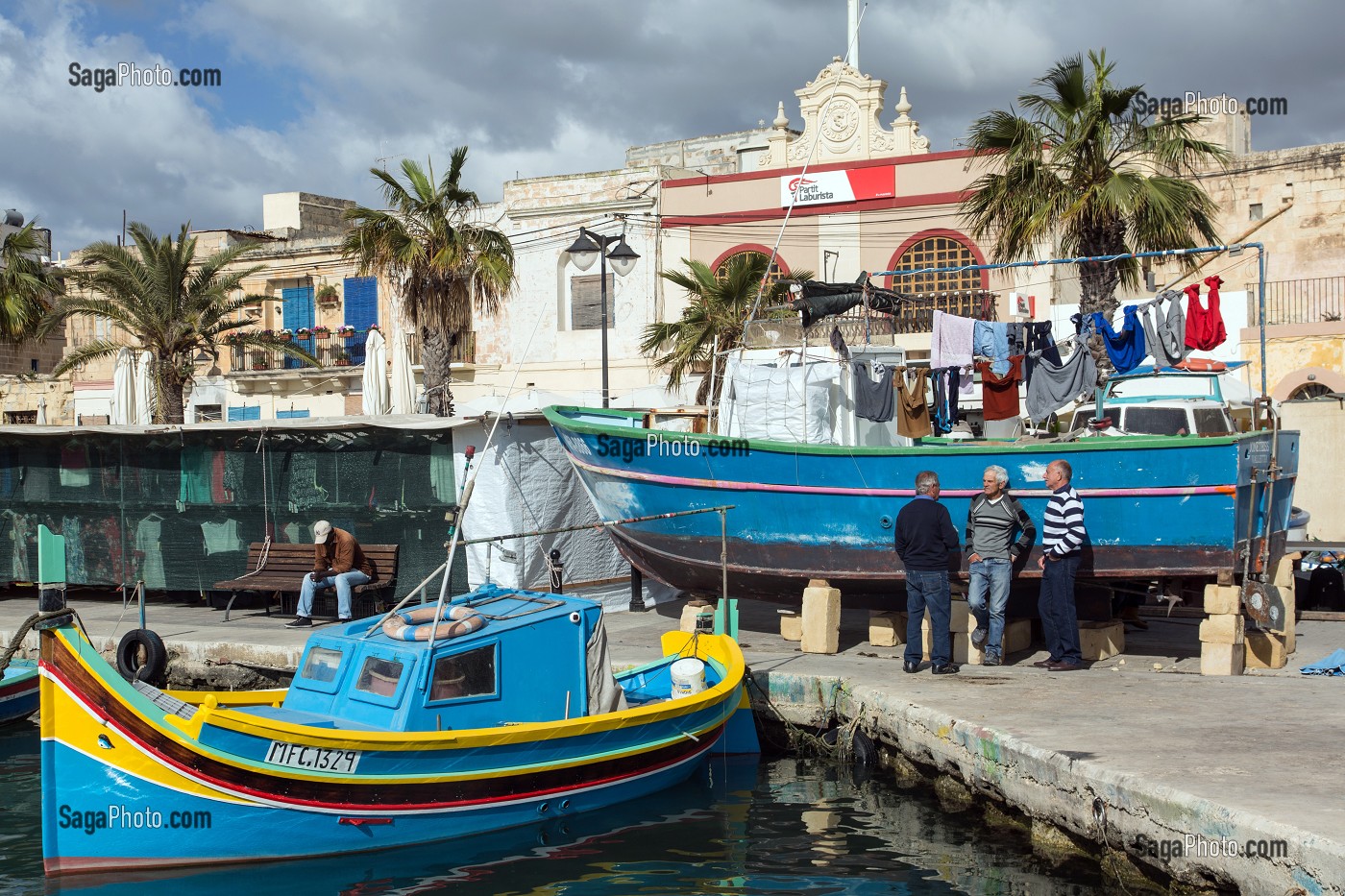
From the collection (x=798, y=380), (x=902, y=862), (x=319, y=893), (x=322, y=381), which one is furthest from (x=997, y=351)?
(x=322, y=381)

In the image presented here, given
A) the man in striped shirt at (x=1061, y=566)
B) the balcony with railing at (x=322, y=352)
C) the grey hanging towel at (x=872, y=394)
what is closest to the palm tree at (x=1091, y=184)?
the grey hanging towel at (x=872, y=394)

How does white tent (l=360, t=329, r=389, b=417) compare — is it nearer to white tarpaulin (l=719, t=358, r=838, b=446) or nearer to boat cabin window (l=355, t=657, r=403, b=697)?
white tarpaulin (l=719, t=358, r=838, b=446)

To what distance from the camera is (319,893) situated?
8445 millimetres

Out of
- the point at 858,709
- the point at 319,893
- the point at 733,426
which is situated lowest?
the point at 319,893

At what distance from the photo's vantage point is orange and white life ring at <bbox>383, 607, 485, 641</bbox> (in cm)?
923

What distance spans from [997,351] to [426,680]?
7.57 m

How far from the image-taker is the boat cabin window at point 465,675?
30.0 ft

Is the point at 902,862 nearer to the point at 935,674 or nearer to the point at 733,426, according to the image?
the point at 935,674

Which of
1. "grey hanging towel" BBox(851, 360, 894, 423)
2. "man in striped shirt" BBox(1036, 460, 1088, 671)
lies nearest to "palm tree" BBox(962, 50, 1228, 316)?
"grey hanging towel" BBox(851, 360, 894, 423)

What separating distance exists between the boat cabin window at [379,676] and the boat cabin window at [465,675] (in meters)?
0.28

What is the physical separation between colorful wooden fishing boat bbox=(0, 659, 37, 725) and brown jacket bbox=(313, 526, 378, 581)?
311cm

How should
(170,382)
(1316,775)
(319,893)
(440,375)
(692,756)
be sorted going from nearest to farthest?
(1316,775) → (319,893) → (692,756) → (440,375) → (170,382)

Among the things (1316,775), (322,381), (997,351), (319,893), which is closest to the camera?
(1316,775)

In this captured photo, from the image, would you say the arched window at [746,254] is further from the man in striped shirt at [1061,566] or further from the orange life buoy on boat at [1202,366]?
the man in striped shirt at [1061,566]
